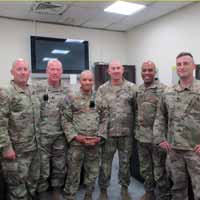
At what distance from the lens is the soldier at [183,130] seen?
2.09m

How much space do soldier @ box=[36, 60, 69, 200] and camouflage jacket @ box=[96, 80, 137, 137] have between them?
0.47m

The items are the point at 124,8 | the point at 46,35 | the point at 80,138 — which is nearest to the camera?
the point at 80,138

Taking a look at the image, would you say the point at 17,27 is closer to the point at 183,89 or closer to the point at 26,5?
the point at 26,5

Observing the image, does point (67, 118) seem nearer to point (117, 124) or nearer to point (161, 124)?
point (117, 124)

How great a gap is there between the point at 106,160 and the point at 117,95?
2.44 ft

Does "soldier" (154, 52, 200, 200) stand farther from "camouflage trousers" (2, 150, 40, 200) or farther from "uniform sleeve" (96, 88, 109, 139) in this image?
"camouflage trousers" (2, 150, 40, 200)

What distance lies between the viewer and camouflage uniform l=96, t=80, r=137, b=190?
2.68 meters

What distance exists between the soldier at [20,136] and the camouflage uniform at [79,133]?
335 millimetres

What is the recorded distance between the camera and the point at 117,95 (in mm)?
2727

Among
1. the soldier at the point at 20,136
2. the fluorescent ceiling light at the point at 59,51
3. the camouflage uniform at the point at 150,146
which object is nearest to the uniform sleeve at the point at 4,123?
the soldier at the point at 20,136

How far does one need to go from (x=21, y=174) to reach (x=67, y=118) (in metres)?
0.72

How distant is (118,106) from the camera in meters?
2.70

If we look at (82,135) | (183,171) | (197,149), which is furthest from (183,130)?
(82,135)

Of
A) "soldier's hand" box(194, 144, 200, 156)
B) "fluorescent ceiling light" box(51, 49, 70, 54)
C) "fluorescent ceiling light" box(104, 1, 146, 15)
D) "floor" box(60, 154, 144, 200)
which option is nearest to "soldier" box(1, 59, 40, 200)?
"floor" box(60, 154, 144, 200)
